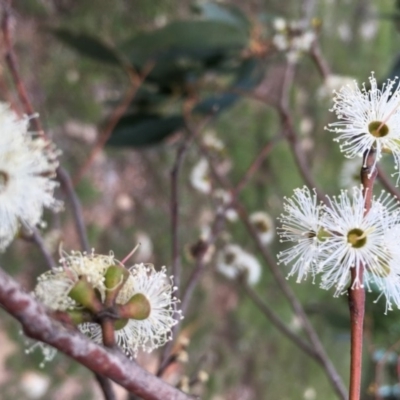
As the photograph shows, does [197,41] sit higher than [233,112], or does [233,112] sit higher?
[233,112]

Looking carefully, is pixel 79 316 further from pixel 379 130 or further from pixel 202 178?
pixel 202 178

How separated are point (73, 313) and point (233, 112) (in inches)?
37.5

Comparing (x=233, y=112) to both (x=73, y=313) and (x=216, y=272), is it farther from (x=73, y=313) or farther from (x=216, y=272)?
(x=73, y=313)

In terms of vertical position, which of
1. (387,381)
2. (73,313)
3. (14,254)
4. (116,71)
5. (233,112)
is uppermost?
(233,112)

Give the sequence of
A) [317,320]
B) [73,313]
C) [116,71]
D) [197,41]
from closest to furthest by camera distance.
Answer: [73,313], [197,41], [116,71], [317,320]

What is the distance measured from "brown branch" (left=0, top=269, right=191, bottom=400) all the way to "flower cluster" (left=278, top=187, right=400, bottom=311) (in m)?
0.08

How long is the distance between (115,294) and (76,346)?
0.12ft

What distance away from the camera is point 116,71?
95 centimetres

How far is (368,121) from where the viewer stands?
0.24 metres

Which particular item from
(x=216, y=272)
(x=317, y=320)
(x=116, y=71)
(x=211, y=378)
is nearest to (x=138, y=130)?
(x=116, y=71)

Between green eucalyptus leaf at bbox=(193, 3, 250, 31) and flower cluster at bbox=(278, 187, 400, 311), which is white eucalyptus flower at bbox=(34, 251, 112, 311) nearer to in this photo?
flower cluster at bbox=(278, 187, 400, 311)

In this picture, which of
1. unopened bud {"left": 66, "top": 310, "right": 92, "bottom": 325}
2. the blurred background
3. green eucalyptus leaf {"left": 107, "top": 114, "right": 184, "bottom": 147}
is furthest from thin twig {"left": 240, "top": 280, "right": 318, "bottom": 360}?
unopened bud {"left": 66, "top": 310, "right": 92, "bottom": 325}

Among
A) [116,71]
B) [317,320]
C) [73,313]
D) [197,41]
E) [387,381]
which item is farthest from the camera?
[317,320]

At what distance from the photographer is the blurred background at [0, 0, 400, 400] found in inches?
27.0
